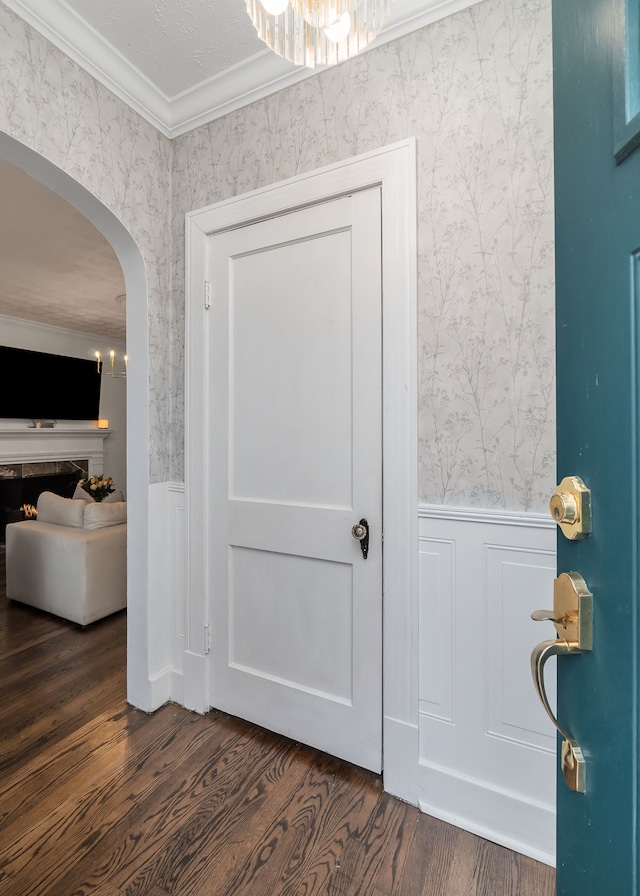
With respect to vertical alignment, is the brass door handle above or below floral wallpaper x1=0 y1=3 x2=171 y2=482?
below

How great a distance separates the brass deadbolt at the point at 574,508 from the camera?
475mm

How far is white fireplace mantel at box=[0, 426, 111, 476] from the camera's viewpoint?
5145mm

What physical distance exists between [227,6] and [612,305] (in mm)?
1845

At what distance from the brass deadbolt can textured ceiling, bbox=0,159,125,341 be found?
3.04 meters

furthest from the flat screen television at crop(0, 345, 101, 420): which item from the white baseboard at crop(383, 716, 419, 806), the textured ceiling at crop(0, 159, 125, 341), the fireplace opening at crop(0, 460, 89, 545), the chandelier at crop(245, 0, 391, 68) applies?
the white baseboard at crop(383, 716, 419, 806)

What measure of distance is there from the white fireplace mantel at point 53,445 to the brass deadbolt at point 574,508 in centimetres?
601

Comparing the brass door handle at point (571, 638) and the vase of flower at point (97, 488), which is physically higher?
the brass door handle at point (571, 638)

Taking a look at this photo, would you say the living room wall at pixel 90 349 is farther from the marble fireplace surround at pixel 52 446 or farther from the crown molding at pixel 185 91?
the crown molding at pixel 185 91

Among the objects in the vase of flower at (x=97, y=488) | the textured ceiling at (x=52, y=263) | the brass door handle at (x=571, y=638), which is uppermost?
the textured ceiling at (x=52, y=263)

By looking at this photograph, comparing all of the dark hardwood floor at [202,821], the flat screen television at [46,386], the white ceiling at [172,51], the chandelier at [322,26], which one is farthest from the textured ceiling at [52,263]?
the dark hardwood floor at [202,821]

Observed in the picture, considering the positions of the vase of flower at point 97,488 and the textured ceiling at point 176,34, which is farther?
the vase of flower at point 97,488

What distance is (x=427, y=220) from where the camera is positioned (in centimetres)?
142

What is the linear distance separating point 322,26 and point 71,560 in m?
3.01

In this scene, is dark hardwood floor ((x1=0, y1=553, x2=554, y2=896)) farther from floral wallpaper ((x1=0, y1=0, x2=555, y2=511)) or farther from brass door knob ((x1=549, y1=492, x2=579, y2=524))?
brass door knob ((x1=549, y1=492, x2=579, y2=524))
